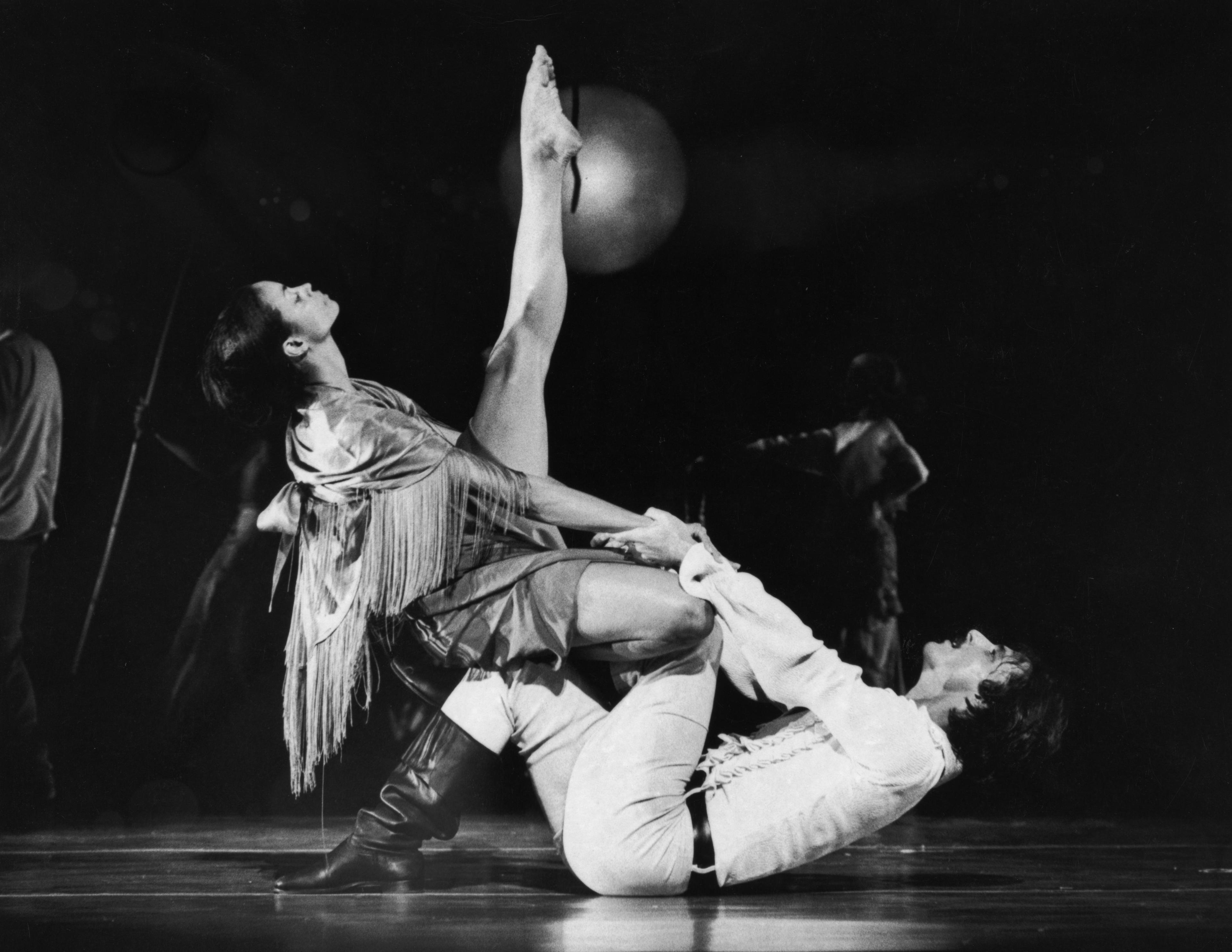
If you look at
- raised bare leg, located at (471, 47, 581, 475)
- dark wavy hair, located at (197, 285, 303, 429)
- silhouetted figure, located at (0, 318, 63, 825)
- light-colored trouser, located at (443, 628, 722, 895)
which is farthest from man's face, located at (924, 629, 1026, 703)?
silhouetted figure, located at (0, 318, 63, 825)

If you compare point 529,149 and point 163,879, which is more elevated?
point 529,149

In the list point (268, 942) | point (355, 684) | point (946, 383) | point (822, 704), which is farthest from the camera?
point (946, 383)

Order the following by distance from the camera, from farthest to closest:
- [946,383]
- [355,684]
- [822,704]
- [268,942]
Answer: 1. [946,383]
2. [355,684]
3. [822,704]
4. [268,942]

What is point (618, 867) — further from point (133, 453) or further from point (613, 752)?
point (133, 453)

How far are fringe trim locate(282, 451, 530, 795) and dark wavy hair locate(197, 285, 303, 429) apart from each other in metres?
0.24

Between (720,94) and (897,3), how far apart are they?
46cm

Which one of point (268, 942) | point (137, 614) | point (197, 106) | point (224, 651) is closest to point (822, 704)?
point (268, 942)

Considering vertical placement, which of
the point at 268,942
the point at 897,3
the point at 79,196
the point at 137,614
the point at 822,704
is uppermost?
the point at 897,3

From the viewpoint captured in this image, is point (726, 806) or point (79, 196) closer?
point (726, 806)

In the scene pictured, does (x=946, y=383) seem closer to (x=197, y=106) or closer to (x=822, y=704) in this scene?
(x=822, y=704)

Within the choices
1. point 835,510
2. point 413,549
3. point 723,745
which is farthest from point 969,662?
point 413,549

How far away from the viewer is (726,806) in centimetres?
225

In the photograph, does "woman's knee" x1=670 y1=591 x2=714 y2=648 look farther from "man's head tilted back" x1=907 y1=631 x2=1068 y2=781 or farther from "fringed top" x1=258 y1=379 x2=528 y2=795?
"man's head tilted back" x1=907 y1=631 x2=1068 y2=781

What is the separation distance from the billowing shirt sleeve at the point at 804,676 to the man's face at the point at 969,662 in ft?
0.62
